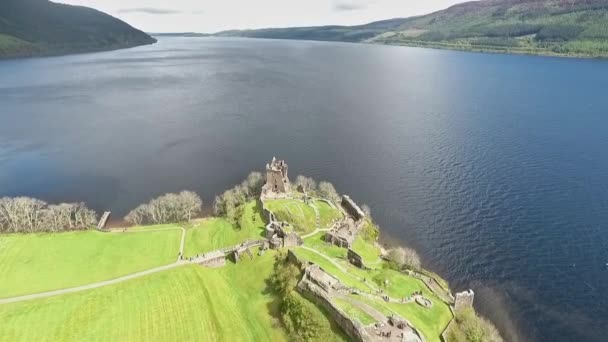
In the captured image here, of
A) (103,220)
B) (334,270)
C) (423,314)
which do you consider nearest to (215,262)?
(334,270)

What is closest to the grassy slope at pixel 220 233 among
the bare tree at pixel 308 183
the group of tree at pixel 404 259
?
the bare tree at pixel 308 183

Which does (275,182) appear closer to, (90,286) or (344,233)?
(344,233)

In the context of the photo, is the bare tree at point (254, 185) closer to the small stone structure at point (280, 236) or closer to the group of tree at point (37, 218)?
the small stone structure at point (280, 236)

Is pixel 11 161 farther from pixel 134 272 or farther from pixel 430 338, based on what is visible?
pixel 430 338

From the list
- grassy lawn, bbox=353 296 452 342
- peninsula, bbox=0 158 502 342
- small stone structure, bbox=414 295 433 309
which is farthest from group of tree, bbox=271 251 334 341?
small stone structure, bbox=414 295 433 309

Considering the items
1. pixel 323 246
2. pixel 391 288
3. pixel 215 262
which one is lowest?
pixel 215 262
